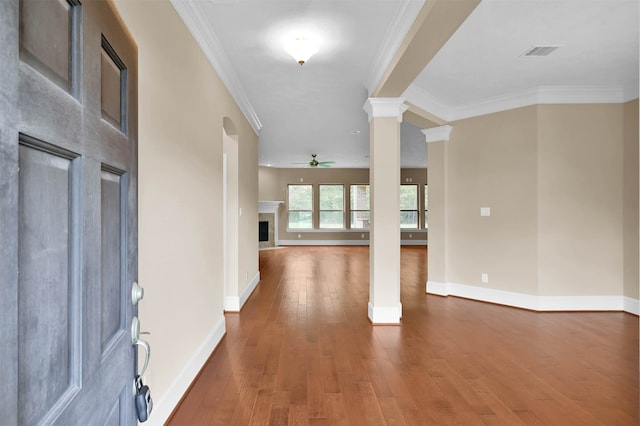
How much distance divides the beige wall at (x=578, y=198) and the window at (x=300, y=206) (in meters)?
8.44

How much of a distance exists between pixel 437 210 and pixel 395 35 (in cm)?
307

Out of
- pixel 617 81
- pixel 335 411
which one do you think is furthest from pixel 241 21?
pixel 617 81

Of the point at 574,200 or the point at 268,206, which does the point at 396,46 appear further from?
the point at 268,206

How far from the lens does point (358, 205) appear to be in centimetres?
1205

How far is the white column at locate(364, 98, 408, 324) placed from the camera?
368 centimetres

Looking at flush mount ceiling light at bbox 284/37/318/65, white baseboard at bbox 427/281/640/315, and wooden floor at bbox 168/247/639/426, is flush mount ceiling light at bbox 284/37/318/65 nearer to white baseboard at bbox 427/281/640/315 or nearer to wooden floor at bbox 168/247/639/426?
wooden floor at bbox 168/247/639/426

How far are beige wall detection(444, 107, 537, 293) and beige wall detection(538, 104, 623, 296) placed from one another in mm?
138

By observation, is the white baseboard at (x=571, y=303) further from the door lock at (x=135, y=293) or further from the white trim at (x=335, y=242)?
the white trim at (x=335, y=242)

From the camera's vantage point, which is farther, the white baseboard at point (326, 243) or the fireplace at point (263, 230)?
the white baseboard at point (326, 243)

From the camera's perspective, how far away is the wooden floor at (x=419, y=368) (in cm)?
208

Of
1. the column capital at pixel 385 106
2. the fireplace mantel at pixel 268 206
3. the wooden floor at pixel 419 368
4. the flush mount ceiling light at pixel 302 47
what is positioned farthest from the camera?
the fireplace mantel at pixel 268 206

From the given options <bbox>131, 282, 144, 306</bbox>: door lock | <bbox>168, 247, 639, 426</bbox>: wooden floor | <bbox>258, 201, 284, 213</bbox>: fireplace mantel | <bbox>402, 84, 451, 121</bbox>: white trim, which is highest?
<bbox>402, 84, 451, 121</bbox>: white trim

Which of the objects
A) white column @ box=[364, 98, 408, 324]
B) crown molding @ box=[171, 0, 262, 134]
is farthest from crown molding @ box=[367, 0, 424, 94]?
crown molding @ box=[171, 0, 262, 134]

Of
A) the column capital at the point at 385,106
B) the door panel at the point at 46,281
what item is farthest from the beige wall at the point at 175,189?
the column capital at the point at 385,106
